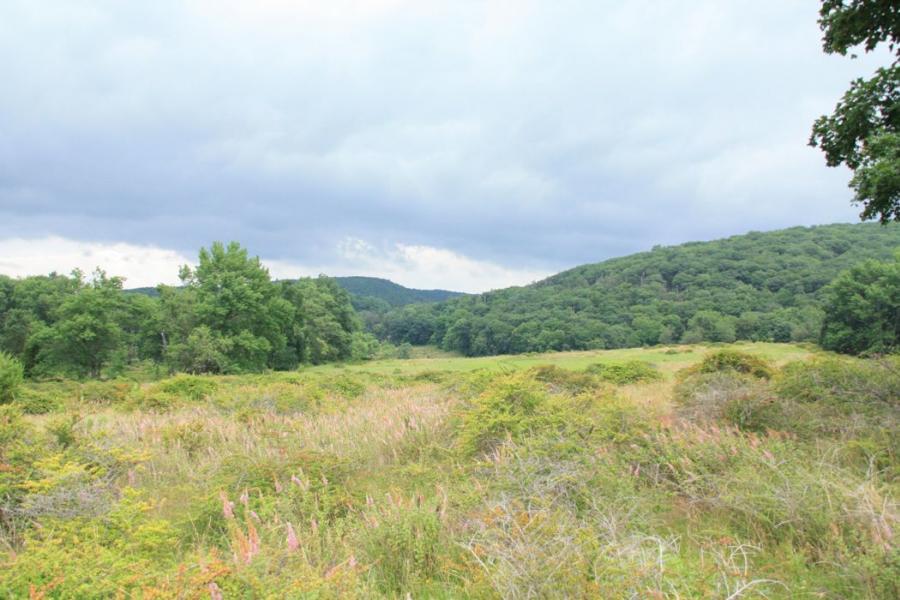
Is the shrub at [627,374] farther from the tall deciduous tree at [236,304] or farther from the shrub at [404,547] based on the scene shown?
the tall deciduous tree at [236,304]

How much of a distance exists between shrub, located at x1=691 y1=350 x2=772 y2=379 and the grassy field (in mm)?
4763

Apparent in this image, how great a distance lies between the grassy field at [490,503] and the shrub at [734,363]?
15.6ft

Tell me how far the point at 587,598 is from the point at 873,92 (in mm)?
8692

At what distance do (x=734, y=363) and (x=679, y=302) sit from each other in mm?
100290

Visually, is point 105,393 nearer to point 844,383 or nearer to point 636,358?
point 844,383

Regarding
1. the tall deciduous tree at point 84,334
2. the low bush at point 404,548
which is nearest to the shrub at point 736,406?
the low bush at point 404,548

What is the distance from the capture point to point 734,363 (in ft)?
42.3

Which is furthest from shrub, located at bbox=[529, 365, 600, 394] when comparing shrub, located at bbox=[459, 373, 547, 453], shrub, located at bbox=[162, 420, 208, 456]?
shrub, located at bbox=[162, 420, 208, 456]

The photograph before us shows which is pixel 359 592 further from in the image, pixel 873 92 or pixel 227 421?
pixel 873 92

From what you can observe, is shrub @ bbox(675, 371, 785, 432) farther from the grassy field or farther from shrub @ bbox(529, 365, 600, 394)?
shrub @ bbox(529, 365, 600, 394)

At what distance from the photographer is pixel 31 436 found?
4.96m

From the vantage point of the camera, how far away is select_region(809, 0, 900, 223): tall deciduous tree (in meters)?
6.38

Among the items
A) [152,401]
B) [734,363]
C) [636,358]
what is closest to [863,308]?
[636,358]

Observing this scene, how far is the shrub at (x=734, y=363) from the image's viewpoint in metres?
12.2
